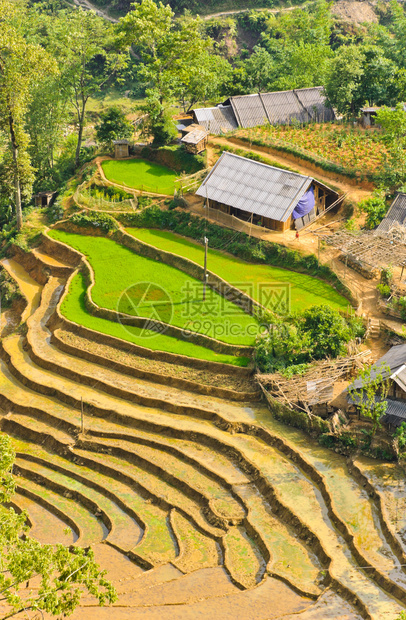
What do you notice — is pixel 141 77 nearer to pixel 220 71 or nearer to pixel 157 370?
pixel 220 71

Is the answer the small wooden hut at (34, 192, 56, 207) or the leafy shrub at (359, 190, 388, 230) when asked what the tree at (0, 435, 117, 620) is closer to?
the leafy shrub at (359, 190, 388, 230)

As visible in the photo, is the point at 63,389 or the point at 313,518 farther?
the point at 63,389

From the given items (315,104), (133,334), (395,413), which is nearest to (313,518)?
(395,413)

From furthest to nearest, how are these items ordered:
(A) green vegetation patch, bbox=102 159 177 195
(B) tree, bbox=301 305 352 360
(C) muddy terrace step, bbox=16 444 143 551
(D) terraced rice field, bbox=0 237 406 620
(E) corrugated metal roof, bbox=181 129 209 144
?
1. (E) corrugated metal roof, bbox=181 129 209 144
2. (A) green vegetation patch, bbox=102 159 177 195
3. (B) tree, bbox=301 305 352 360
4. (C) muddy terrace step, bbox=16 444 143 551
5. (D) terraced rice field, bbox=0 237 406 620

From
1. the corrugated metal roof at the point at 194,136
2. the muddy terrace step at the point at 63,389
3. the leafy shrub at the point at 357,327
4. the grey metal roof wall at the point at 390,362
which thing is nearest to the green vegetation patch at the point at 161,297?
the leafy shrub at the point at 357,327

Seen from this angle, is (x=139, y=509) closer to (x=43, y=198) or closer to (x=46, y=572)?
(x=46, y=572)

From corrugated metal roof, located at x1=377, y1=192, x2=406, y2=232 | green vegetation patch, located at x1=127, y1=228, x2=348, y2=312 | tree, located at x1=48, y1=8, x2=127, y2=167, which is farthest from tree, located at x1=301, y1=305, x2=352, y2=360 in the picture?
tree, located at x1=48, y1=8, x2=127, y2=167
